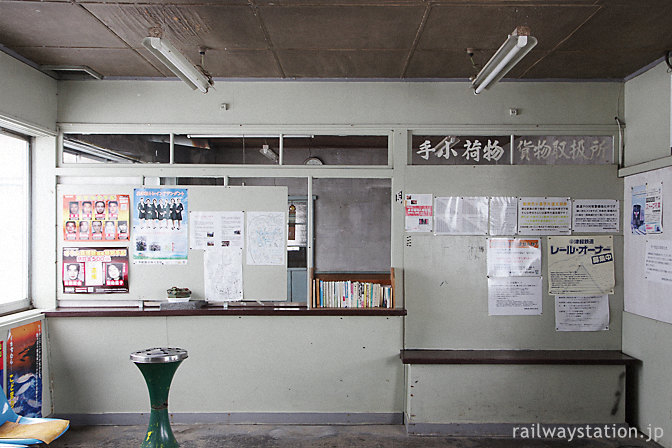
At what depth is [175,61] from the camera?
3.18 meters

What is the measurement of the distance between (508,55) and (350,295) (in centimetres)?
245

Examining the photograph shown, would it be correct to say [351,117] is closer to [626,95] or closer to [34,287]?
[626,95]

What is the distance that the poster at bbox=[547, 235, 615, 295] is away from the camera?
432 cm

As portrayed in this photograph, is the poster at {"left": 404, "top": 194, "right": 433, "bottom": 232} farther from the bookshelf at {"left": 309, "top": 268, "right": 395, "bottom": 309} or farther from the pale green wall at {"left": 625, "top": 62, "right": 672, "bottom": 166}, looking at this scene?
the pale green wall at {"left": 625, "top": 62, "right": 672, "bottom": 166}

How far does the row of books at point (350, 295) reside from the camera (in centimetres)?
434

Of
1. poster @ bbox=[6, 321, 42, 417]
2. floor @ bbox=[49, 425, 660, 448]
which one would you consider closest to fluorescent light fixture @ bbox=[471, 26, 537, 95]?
floor @ bbox=[49, 425, 660, 448]

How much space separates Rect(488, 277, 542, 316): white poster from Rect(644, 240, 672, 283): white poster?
2.92ft

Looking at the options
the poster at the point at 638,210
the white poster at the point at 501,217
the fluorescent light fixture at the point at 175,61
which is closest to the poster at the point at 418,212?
the white poster at the point at 501,217

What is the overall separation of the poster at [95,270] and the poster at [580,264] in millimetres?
4078

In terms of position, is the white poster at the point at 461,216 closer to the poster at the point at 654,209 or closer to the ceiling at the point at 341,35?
the ceiling at the point at 341,35

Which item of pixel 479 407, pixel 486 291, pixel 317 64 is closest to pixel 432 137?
pixel 317 64

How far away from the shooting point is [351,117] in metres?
4.40

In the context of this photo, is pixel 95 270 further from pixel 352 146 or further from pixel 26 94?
pixel 352 146

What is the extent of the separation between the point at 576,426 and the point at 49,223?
17.2 ft
